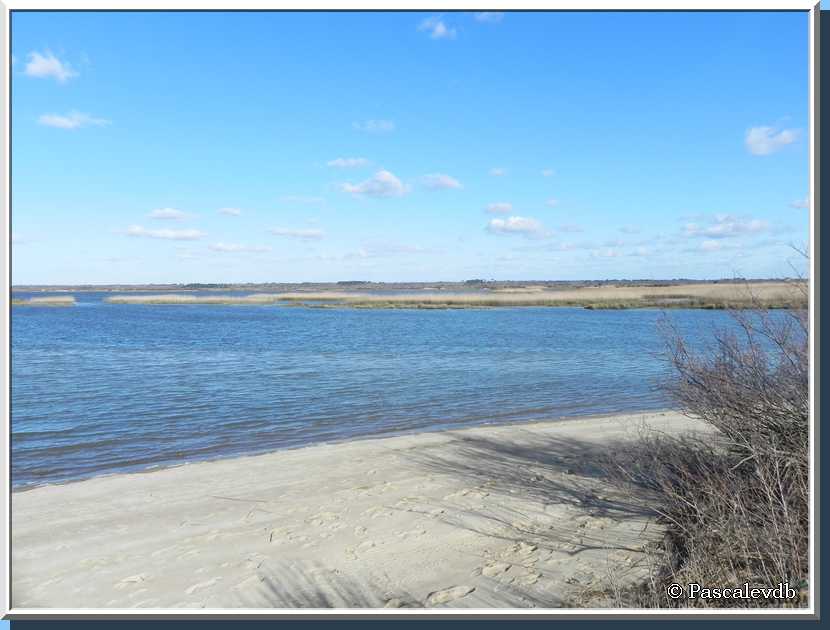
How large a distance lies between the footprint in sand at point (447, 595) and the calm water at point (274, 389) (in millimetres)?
4578

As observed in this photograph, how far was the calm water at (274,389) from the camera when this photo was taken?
10.4 meters

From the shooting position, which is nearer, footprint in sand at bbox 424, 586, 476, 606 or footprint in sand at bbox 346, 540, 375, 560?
footprint in sand at bbox 424, 586, 476, 606

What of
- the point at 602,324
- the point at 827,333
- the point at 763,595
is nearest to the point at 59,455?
the point at 763,595

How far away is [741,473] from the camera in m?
4.66

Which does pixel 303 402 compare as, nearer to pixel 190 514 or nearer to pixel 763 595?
pixel 190 514

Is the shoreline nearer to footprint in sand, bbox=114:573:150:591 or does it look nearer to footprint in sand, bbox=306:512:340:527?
footprint in sand, bbox=306:512:340:527

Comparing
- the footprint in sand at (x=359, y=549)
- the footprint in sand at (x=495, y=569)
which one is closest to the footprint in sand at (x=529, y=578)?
the footprint in sand at (x=495, y=569)

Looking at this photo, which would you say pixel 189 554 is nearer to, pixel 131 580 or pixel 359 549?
pixel 131 580

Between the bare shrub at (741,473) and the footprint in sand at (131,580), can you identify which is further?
the footprint in sand at (131,580)

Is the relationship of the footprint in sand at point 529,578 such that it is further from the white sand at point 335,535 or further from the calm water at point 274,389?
the calm water at point 274,389

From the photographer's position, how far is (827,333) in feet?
13.4

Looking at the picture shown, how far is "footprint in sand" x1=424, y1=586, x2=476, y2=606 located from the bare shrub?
3.86ft

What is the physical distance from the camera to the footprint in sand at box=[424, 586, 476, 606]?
4.54m

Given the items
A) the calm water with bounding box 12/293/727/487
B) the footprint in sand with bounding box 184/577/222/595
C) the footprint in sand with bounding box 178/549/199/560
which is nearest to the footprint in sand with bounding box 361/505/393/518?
the footprint in sand with bounding box 178/549/199/560
